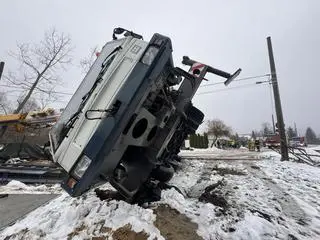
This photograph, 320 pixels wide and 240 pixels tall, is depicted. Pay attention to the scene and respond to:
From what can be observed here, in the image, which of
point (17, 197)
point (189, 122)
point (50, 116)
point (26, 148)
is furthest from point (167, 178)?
point (26, 148)

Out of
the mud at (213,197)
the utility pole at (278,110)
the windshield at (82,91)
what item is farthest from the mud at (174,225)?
the utility pole at (278,110)

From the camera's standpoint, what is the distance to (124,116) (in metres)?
3.22

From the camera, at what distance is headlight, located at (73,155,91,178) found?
3.09 metres

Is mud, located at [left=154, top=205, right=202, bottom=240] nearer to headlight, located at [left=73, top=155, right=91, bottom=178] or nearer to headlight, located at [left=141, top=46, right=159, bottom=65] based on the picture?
headlight, located at [left=73, top=155, right=91, bottom=178]

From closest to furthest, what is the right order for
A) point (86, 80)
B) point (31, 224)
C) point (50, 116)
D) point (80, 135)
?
1. point (80, 135)
2. point (31, 224)
3. point (86, 80)
4. point (50, 116)

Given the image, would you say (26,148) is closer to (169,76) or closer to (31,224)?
(31,224)

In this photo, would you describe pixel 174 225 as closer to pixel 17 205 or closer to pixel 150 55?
pixel 150 55

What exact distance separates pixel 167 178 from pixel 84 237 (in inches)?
73.2

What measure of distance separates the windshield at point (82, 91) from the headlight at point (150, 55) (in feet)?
2.27

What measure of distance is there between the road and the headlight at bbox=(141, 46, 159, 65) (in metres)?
3.29

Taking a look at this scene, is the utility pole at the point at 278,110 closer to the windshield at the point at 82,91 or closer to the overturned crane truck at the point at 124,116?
the overturned crane truck at the point at 124,116

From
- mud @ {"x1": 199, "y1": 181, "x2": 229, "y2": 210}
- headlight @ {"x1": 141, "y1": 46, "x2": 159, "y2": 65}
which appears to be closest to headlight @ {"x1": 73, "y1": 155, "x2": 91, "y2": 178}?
headlight @ {"x1": 141, "y1": 46, "x2": 159, "y2": 65}

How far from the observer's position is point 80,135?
332 centimetres

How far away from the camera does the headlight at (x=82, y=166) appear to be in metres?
3.09
